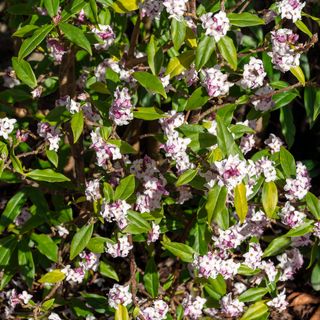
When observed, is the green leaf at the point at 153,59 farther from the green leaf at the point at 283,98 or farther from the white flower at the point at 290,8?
the green leaf at the point at 283,98

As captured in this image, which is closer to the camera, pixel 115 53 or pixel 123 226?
pixel 123 226

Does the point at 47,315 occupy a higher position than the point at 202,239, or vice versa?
the point at 202,239

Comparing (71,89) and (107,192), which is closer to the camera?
(107,192)

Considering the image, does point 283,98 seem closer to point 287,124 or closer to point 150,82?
point 287,124

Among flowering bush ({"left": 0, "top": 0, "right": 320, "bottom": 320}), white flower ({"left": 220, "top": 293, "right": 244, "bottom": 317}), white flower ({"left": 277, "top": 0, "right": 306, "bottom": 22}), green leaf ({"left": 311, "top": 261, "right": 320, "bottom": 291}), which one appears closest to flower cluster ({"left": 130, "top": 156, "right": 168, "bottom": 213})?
flowering bush ({"left": 0, "top": 0, "right": 320, "bottom": 320})

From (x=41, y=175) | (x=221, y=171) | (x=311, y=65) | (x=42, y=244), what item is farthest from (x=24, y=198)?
(x=311, y=65)

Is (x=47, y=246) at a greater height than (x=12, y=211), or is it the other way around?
(x=12, y=211)

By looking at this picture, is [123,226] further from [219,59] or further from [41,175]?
[219,59]

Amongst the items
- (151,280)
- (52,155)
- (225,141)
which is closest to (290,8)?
(225,141)
